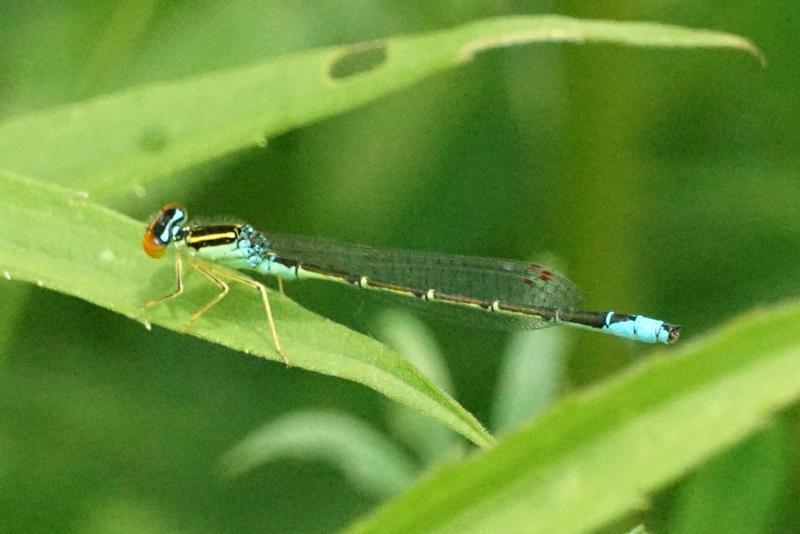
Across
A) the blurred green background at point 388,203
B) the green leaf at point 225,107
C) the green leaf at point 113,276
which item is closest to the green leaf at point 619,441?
the green leaf at point 113,276

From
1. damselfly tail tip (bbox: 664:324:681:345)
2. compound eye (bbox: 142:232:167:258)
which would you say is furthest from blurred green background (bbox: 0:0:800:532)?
compound eye (bbox: 142:232:167:258)

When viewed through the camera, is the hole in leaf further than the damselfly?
No

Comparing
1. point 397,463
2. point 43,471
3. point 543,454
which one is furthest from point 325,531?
point 543,454

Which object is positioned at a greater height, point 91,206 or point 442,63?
point 442,63

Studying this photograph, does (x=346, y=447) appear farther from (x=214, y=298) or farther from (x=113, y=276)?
(x=113, y=276)

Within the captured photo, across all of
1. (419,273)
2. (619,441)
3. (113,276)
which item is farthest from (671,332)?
(619,441)

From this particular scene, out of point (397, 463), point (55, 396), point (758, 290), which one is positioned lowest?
point (397, 463)

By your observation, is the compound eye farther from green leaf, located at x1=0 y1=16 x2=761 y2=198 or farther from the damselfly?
the damselfly

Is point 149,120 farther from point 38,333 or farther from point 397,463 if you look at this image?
point 38,333
